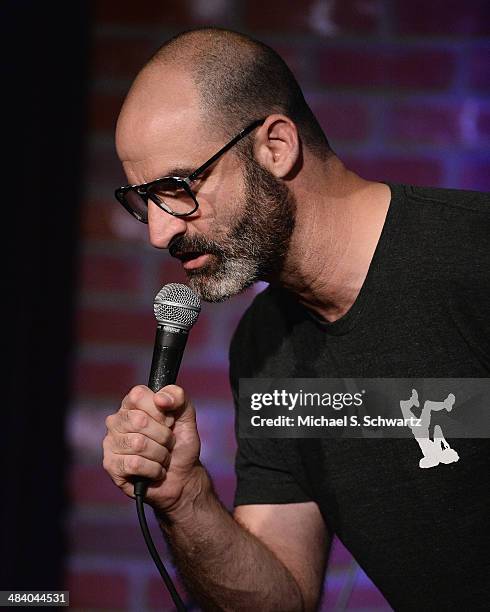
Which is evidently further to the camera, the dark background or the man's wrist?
the dark background

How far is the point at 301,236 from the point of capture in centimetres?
128

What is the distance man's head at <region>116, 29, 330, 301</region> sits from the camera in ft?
3.94

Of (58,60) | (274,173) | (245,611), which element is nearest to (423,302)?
(274,173)

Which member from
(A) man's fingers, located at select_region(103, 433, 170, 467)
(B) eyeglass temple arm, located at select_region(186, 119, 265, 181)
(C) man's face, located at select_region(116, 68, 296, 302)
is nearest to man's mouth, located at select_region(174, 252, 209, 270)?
(C) man's face, located at select_region(116, 68, 296, 302)

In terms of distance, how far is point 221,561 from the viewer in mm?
1270

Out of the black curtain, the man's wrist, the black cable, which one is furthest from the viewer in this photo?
the black curtain

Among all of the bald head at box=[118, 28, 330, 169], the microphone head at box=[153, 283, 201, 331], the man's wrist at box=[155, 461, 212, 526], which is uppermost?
the bald head at box=[118, 28, 330, 169]

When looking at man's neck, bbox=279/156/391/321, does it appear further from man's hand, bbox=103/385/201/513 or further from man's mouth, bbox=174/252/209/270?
man's hand, bbox=103/385/201/513

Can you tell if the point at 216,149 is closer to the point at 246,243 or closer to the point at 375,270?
the point at 246,243

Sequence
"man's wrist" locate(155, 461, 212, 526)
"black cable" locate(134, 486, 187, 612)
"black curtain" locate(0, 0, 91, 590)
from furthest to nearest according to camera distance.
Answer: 1. "black curtain" locate(0, 0, 91, 590)
2. "man's wrist" locate(155, 461, 212, 526)
3. "black cable" locate(134, 486, 187, 612)

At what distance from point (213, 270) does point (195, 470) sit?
279 mm

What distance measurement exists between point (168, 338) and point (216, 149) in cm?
34

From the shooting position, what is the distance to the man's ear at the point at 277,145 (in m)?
1.25

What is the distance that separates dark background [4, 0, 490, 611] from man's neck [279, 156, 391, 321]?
45 cm
